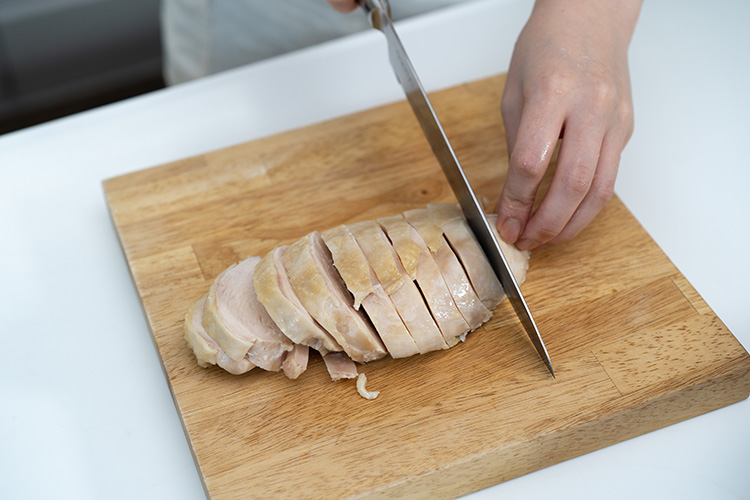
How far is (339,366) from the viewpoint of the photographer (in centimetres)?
246

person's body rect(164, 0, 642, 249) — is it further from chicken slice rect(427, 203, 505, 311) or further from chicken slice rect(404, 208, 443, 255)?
chicken slice rect(404, 208, 443, 255)

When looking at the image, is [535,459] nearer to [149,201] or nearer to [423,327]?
[423,327]

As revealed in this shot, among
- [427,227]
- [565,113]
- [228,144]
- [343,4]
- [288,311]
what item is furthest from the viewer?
[228,144]

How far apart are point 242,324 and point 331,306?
31 centimetres

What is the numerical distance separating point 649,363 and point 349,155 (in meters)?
1.48

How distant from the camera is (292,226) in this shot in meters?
2.92

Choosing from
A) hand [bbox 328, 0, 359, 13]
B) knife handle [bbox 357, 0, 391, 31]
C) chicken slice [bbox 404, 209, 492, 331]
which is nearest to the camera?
chicken slice [bbox 404, 209, 492, 331]

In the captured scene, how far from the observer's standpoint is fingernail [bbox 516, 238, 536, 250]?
8.74 feet

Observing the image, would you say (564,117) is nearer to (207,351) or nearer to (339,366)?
(339,366)

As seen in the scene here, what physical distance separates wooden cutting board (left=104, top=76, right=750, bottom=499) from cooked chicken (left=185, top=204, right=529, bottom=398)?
0.28ft

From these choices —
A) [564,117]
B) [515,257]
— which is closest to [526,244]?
[515,257]

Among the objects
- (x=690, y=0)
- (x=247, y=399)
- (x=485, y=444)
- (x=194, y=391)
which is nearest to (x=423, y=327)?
(x=485, y=444)

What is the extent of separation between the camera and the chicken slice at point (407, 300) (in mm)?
2438

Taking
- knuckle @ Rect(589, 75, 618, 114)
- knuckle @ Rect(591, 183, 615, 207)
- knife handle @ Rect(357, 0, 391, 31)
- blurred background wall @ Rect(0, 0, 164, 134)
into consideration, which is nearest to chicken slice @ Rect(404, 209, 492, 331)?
knuckle @ Rect(591, 183, 615, 207)
